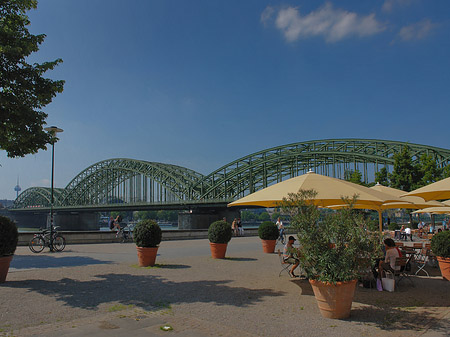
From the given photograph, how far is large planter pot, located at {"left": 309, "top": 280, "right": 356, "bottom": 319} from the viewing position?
6066mm

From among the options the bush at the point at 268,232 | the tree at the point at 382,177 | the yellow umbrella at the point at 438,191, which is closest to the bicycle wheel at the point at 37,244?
the bush at the point at 268,232

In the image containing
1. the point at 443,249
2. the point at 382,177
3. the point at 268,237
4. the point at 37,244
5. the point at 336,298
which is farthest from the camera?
the point at 382,177

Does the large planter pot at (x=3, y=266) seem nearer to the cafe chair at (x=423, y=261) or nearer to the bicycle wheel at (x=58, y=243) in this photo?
the bicycle wheel at (x=58, y=243)

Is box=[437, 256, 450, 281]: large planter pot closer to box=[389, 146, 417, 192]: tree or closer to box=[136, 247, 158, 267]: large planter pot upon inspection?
box=[136, 247, 158, 267]: large planter pot

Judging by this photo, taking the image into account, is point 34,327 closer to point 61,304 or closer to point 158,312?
point 61,304

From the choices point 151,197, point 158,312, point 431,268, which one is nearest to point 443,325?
point 158,312

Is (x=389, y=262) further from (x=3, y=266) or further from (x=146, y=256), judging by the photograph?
(x=3, y=266)

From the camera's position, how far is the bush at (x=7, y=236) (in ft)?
28.1

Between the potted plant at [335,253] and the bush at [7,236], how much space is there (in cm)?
670

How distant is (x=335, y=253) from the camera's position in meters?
6.18

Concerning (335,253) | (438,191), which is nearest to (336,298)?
(335,253)

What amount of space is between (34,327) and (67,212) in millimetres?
109088

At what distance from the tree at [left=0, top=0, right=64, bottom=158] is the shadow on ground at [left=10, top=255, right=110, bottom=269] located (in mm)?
4422

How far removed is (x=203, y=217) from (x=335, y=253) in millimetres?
67169
